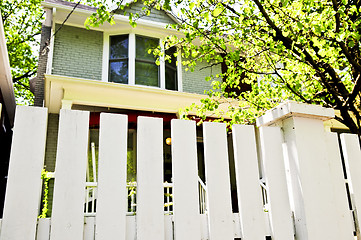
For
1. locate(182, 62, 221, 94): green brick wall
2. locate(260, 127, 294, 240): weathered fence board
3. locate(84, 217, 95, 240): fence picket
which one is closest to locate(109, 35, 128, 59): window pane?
locate(182, 62, 221, 94): green brick wall

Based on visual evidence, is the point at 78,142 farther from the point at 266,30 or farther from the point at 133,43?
the point at 133,43

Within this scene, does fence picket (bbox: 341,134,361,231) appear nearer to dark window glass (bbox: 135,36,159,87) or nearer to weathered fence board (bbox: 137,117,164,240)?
weathered fence board (bbox: 137,117,164,240)

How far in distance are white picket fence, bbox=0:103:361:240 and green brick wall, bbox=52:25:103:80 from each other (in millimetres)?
7429

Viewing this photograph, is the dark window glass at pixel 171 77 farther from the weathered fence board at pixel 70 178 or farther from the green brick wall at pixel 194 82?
the weathered fence board at pixel 70 178

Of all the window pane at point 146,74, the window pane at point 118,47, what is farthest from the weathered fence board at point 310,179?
the window pane at point 118,47

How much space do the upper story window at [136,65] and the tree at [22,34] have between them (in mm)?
7575

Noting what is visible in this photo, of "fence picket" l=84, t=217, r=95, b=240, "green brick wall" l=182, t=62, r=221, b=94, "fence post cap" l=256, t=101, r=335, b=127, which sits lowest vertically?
"fence picket" l=84, t=217, r=95, b=240

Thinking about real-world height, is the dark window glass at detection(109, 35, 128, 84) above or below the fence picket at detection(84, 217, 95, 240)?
above

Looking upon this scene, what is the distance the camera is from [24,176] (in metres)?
1.30

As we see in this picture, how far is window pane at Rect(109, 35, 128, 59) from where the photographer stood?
29.3 feet

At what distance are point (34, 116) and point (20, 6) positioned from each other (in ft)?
53.4

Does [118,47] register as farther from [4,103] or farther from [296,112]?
[296,112]

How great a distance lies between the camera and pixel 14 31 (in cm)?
1522

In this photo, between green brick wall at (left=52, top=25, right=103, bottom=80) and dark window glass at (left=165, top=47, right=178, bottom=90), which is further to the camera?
dark window glass at (left=165, top=47, right=178, bottom=90)
